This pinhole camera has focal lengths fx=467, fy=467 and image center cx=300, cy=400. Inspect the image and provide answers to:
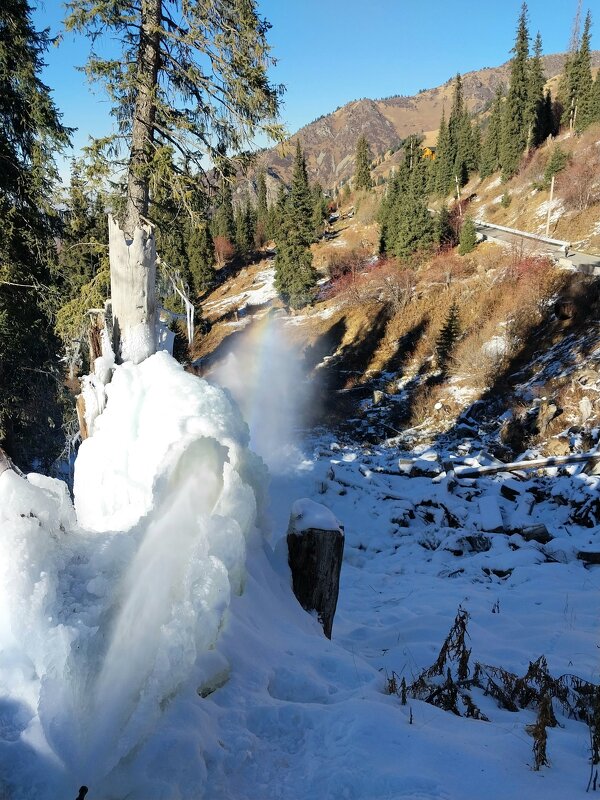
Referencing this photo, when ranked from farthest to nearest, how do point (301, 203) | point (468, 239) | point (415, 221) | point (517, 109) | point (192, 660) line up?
point (517, 109)
point (301, 203)
point (415, 221)
point (468, 239)
point (192, 660)

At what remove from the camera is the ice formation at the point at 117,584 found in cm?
164

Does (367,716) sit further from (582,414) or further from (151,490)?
(582,414)

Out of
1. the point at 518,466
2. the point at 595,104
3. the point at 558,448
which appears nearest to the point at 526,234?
the point at 595,104

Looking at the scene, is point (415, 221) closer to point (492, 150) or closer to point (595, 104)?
point (492, 150)

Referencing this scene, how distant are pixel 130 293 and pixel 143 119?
1.73 meters

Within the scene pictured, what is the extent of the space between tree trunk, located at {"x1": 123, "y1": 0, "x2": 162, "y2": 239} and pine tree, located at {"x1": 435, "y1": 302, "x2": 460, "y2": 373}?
20297 mm

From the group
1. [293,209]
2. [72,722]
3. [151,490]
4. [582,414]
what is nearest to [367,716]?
[72,722]

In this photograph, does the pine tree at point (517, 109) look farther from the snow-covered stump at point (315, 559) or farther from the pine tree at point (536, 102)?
the snow-covered stump at point (315, 559)

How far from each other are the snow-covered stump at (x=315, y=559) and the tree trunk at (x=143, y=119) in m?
3.04

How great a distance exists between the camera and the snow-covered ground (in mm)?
1721

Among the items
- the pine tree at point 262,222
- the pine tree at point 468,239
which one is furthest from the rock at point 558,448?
the pine tree at point 262,222

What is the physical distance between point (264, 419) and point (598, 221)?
26.0 metres

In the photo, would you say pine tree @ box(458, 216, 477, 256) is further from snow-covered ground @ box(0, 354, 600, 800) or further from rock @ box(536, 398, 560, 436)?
snow-covered ground @ box(0, 354, 600, 800)

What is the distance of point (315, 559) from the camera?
3.91 m
